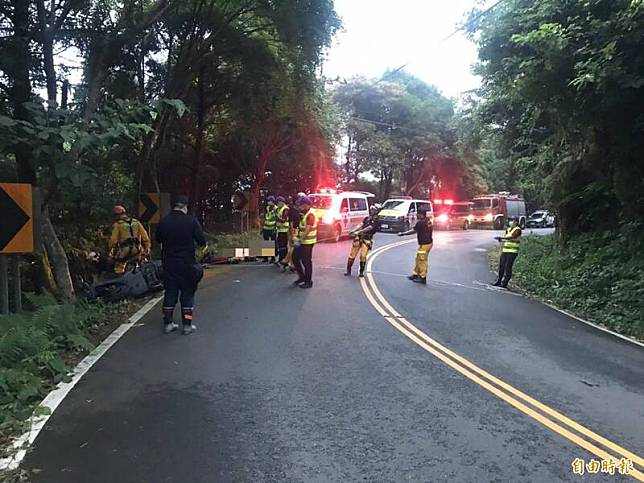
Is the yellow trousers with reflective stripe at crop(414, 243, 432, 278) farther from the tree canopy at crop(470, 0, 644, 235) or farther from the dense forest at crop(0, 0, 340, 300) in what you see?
the dense forest at crop(0, 0, 340, 300)

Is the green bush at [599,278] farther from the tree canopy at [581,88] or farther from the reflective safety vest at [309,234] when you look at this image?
the reflective safety vest at [309,234]

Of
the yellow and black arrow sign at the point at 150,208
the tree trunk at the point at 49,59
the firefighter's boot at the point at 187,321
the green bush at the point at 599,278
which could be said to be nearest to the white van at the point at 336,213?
the green bush at the point at 599,278

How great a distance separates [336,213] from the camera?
23969mm

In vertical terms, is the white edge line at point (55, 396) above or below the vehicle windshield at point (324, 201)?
below

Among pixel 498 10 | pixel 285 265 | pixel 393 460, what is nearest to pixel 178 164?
pixel 285 265

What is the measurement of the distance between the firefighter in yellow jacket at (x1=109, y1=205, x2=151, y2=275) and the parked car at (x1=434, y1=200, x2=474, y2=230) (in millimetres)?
28783

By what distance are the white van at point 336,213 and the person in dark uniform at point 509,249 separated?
967cm

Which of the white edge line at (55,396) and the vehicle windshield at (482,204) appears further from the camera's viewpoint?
the vehicle windshield at (482,204)

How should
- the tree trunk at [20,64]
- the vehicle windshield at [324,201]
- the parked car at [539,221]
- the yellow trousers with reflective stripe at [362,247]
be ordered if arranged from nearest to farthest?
the tree trunk at [20,64] < the yellow trousers with reflective stripe at [362,247] < the vehicle windshield at [324,201] < the parked car at [539,221]

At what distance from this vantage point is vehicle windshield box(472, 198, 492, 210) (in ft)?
133

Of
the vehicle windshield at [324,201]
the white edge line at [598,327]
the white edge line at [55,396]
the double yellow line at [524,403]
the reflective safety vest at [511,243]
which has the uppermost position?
the vehicle windshield at [324,201]

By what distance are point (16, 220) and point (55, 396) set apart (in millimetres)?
2370

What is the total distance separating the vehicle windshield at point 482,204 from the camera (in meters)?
40.4

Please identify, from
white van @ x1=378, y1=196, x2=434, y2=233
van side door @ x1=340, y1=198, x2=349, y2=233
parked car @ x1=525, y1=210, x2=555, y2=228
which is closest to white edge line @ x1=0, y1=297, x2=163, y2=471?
van side door @ x1=340, y1=198, x2=349, y2=233
